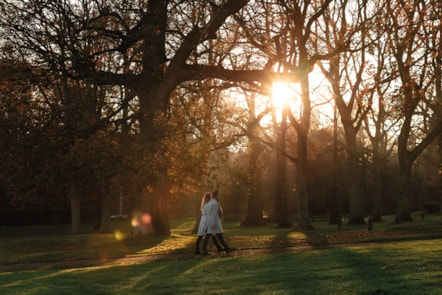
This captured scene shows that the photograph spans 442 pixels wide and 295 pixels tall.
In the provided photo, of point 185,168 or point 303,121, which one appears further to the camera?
point 303,121

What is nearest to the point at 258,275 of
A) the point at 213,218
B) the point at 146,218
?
the point at 213,218

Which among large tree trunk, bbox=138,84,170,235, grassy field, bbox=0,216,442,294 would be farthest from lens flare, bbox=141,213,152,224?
grassy field, bbox=0,216,442,294

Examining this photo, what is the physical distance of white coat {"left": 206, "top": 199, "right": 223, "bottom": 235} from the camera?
16.3 meters

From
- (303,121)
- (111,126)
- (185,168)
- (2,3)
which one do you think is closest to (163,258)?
(185,168)

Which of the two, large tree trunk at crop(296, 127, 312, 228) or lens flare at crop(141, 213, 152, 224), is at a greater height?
large tree trunk at crop(296, 127, 312, 228)

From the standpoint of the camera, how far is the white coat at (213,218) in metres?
16.3

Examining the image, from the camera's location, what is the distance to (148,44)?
2134cm

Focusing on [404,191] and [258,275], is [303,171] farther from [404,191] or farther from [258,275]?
[258,275]

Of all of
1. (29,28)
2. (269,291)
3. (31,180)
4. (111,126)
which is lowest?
(269,291)

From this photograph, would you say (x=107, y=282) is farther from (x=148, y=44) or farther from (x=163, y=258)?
(x=148, y=44)

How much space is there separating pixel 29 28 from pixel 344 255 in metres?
12.9

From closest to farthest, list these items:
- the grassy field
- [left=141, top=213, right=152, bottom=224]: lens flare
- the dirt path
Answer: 1. the grassy field
2. the dirt path
3. [left=141, top=213, right=152, bottom=224]: lens flare

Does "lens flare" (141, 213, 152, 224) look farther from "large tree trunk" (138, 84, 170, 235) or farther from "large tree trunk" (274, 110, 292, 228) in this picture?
"large tree trunk" (274, 110, 292, 228)

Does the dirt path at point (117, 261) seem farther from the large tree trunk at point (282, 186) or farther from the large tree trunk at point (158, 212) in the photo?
the large tree trunk at point (282, 186)
